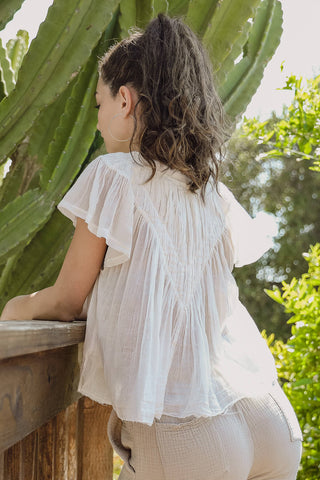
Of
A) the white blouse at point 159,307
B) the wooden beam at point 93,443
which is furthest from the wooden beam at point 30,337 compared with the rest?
the wooden beam at point 93,443

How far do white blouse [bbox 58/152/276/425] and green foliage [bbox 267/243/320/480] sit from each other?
1.55 m

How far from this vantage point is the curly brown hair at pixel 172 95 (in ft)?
5.26

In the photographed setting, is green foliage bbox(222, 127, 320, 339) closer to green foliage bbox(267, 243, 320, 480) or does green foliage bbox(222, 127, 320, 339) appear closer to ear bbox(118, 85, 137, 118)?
green foliage bbox(267, 243, 320, 480)

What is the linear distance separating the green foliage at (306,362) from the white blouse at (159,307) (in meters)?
1.55

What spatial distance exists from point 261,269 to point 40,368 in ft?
48.3

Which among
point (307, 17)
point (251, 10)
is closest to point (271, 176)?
point (307, 17)

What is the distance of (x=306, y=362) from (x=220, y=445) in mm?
2035

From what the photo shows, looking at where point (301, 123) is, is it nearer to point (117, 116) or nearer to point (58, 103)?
point (58, 103)

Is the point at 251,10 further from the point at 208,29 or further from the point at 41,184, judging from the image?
the point at 41,184

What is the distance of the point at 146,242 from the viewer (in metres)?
1.51

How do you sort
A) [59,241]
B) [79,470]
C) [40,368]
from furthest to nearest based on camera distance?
[59,241] < [79,470] < [40,368]

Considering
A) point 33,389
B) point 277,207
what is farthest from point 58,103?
point 277,207

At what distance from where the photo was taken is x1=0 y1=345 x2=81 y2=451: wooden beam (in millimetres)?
984

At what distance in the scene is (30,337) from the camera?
3.20 ft
